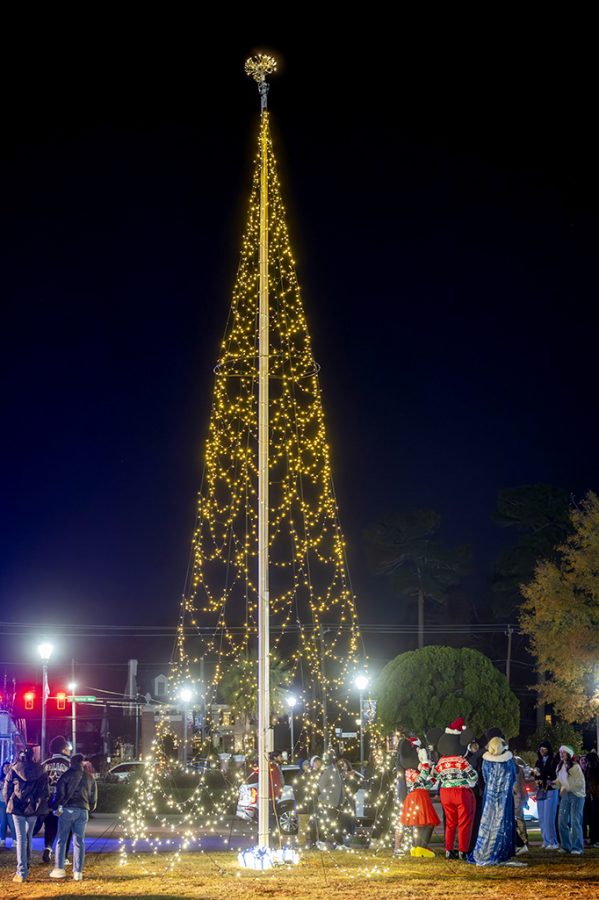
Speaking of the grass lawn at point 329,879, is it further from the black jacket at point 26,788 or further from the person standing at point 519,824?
the black jacket at point 26,788

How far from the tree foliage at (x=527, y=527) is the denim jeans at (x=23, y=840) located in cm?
4134

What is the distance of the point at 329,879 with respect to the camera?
12.6 m

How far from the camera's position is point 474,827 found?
47.6 feet

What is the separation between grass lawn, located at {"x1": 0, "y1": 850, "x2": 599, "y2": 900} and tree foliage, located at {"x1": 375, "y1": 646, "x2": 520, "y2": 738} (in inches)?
940

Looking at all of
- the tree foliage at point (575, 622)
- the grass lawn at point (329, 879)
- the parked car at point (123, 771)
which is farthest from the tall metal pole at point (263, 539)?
the tree foliage at point (575, 622)

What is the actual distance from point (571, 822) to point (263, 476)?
6.76 metres

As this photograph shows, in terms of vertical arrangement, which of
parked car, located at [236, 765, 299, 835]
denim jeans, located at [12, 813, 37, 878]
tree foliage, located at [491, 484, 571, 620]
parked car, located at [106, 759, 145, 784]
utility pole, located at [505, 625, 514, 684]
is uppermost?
tree foliage, located at [491, 484, 571, 620]

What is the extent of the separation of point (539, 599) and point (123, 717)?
119 feet

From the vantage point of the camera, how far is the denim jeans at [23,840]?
1356 cm

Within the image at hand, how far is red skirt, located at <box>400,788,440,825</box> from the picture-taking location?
1531cm

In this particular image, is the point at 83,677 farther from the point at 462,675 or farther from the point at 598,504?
the point at 598,504

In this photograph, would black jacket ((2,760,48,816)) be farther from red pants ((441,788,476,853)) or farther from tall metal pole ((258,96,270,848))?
red pants ((441,788,476,853))

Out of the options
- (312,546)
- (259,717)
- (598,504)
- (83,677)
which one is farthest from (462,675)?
(83,677)

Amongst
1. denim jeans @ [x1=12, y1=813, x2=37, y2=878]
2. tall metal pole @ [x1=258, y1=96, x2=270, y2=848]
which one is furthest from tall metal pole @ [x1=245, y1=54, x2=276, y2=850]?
denim jeans @ [x1=12, y1=813, x2=37, y2=878]
